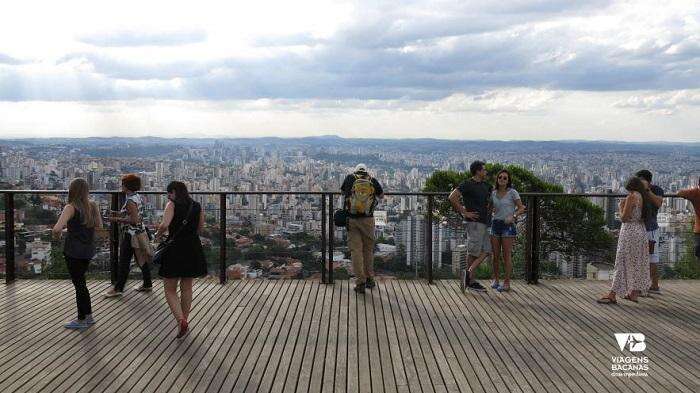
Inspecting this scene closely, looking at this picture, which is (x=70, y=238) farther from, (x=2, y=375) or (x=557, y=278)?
(x=557, y=278)

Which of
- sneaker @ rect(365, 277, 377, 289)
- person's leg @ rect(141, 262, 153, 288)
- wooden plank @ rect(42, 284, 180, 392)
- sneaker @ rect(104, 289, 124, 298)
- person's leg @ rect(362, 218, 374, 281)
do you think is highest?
person's leg @ rect(362, 218, 374, 281)

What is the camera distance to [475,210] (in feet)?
31.3

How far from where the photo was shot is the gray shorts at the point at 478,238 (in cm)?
961

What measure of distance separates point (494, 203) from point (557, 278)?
68.4 inches

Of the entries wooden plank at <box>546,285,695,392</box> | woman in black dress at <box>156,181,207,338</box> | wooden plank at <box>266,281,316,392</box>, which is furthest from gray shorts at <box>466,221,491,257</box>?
woman in black dress at <box>156,181,207,338</box>

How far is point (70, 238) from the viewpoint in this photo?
25.2ft

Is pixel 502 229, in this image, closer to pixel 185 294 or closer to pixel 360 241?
pixel 360 241

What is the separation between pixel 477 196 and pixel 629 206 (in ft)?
5.42

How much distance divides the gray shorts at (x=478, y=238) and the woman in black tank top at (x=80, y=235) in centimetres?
420

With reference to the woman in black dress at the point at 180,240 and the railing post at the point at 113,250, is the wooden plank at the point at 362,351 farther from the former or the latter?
the railing post at the point at 113,250

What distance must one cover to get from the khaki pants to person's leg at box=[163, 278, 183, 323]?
8.91ft

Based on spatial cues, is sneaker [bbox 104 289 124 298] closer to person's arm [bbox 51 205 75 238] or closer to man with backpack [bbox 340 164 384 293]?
person's arm [bbox 51 205 75 238]

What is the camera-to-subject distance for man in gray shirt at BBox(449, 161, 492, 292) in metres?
9.52

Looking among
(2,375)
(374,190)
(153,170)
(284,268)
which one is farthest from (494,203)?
(153,170)
